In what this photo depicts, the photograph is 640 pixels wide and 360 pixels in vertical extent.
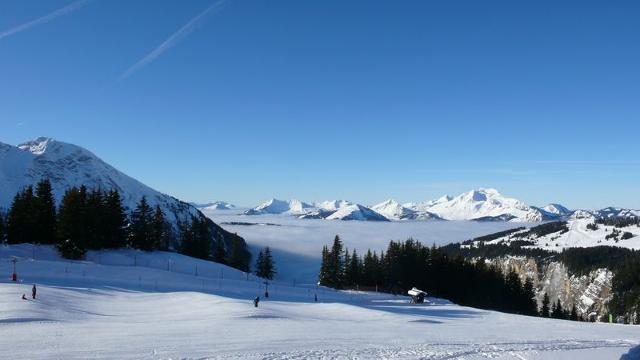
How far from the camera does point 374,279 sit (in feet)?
302

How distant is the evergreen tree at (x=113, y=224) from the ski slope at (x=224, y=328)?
54.2ft

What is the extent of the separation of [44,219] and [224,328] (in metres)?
56.7

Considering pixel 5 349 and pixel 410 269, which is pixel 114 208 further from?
pixel 5 349

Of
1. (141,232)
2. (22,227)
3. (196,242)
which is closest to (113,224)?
(141,232)

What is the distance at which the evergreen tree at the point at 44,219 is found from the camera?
7431 centimetres

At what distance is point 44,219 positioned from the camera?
7519 centimetres

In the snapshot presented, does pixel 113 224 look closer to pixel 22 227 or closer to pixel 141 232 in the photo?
pixel 141 232

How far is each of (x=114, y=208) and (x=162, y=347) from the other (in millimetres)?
61106

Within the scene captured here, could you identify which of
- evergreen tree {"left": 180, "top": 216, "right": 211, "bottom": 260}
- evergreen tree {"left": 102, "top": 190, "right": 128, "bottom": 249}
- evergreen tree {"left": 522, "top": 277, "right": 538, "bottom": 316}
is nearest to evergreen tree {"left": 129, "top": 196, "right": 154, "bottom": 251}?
evergreen tree {"left": 102, "top": 190, "right": 128, "bottom": 249}

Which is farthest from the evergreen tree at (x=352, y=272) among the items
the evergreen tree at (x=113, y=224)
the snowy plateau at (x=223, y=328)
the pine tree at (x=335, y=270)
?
the evergreen tree at (x=113, y=224)

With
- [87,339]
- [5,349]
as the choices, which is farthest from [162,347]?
[5,349]

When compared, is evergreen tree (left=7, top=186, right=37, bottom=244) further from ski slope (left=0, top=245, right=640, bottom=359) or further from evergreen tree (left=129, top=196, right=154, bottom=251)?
ski slope (left=0, top=245, right=640, bottom=359)

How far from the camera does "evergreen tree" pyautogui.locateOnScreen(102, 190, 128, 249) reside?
76.2 metres

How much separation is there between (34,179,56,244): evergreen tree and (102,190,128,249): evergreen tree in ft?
23.8
